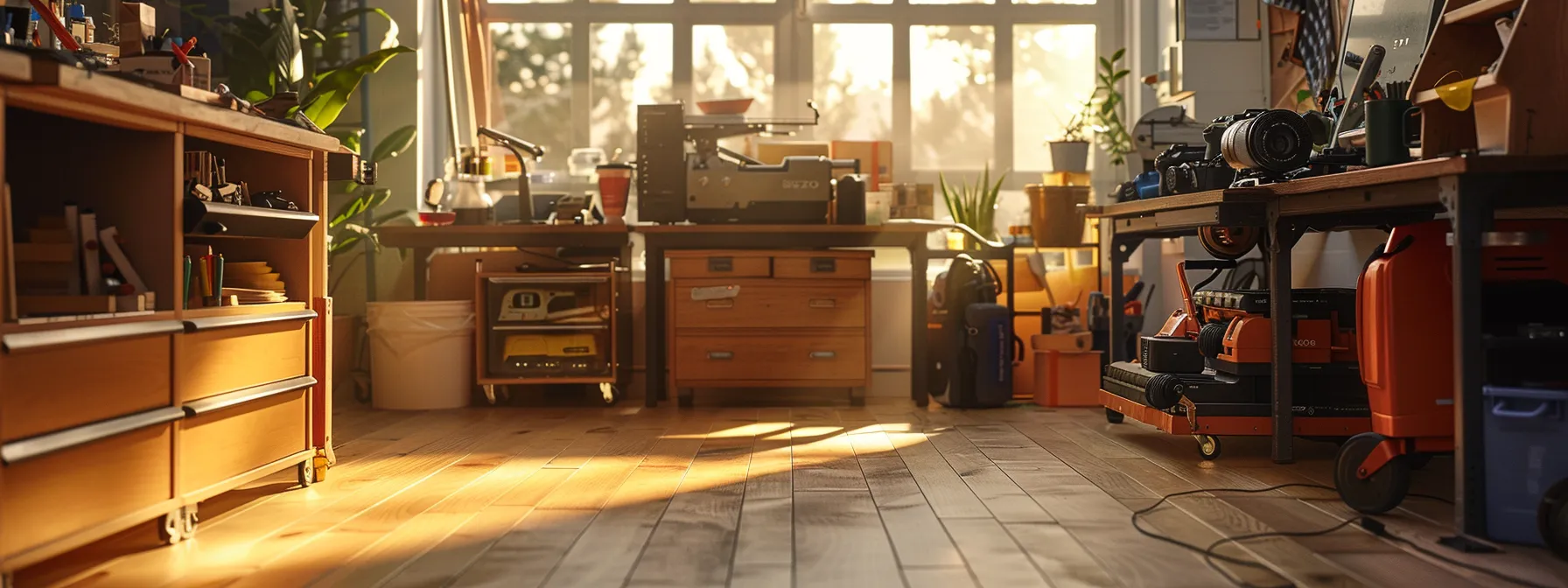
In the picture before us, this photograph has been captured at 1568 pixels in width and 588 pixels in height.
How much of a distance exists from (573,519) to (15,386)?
1037 millimetres

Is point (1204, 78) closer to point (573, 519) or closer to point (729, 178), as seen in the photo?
point (729, 178)

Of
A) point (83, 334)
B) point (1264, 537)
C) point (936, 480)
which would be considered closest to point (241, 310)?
point (83, 334)

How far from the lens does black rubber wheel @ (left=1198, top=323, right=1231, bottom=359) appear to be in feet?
11.1

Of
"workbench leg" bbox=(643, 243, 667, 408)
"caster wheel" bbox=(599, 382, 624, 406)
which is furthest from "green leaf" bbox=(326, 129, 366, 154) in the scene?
"caster wheel" bbox=(599, 382, 624, 406)

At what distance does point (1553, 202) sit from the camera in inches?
88.1

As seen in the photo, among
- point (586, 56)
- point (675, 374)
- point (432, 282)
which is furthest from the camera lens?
point (586, 56)

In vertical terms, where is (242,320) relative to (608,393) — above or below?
above

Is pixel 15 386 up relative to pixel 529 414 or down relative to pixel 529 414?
up

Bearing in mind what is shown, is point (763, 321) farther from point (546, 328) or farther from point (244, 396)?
point (244, 396)

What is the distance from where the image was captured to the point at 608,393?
188 inches

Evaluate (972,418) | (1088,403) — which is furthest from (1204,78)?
(972,418)

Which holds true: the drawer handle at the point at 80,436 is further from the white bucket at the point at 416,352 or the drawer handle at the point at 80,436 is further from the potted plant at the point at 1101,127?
the potted plant at the point at 1101,127

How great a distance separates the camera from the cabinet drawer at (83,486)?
1831 millimetres

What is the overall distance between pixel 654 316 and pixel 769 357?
49cm
